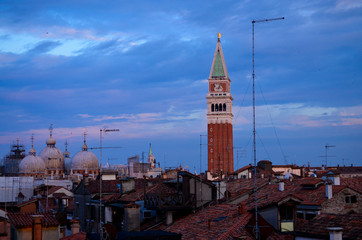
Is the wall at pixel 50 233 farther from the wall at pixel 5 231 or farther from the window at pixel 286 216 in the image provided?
the window at pixel 286 216

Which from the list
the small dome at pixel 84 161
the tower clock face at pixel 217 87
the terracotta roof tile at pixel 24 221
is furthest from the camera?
the tower clock face at pixel 217 87

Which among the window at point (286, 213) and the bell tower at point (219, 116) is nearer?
the window at point (286, 213)

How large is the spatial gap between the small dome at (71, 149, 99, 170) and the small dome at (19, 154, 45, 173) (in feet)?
21.4

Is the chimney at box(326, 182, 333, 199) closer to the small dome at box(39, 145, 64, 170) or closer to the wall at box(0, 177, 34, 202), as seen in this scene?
the wall at box(0, 177, 34, 202)

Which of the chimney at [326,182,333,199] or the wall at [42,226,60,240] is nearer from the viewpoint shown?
the wall at [42,226,60,240]

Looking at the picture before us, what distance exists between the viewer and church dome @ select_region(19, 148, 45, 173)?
105 metres

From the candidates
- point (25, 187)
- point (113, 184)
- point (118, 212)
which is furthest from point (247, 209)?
point (25, 187)

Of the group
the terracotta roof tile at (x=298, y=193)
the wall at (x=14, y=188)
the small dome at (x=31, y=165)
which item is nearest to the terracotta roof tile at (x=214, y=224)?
the terracotta roof tile at (x=298, y=193)

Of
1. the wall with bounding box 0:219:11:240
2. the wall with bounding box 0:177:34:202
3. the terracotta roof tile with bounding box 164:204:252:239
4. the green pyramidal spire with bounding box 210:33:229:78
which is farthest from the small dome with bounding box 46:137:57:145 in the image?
the wall with bounding box 0:219:11:240

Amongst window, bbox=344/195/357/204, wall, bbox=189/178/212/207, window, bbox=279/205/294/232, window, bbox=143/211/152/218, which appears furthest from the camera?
window, bbox=143/211/152/218

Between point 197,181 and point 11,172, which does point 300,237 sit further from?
point 11,172

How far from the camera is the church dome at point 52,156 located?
114938mm

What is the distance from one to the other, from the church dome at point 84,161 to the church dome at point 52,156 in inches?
196

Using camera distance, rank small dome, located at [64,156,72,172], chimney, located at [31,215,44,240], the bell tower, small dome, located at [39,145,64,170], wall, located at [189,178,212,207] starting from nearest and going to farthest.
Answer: chimney, located at [31,215,44,240]
wall, located at [189,178,212,207]
the bell tower
small dome, located at [39,145,64,170]
small dome, located at [64,156,72,172]
